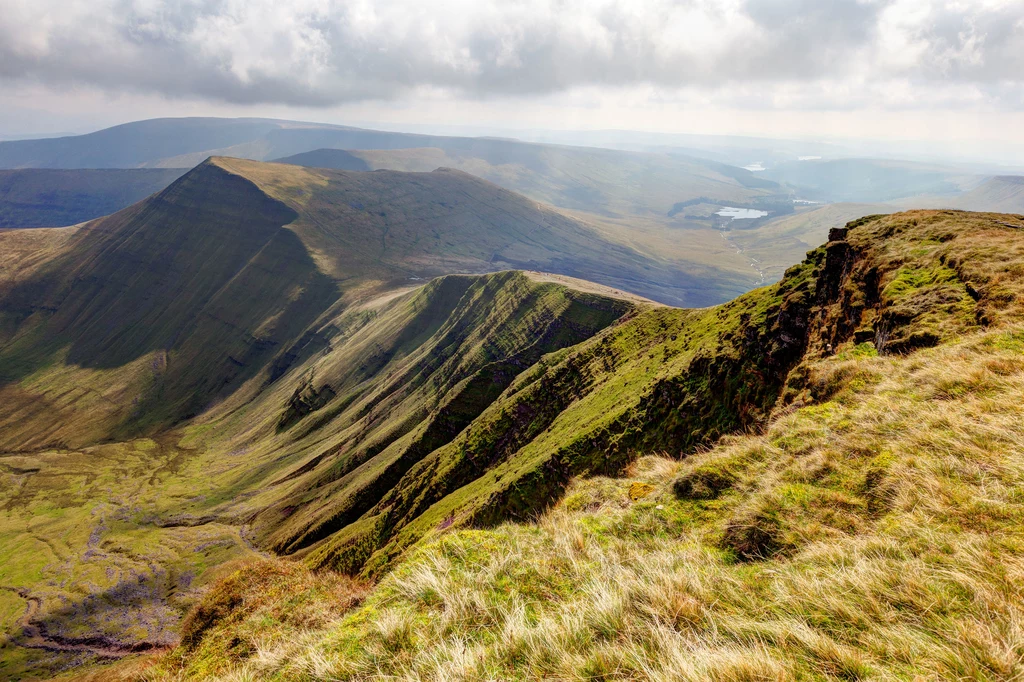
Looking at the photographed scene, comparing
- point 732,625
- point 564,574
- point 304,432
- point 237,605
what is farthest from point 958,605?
point 304,432

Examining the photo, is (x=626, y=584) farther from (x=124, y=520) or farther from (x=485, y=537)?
(x=124, y=520)

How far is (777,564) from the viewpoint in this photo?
22.6ft

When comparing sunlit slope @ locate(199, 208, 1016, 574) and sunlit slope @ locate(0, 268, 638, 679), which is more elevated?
sunlit slope @ locate(199, 208, 1016, 574)

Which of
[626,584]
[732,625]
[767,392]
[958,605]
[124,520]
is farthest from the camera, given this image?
[124,520]

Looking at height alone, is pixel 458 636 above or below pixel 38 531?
above

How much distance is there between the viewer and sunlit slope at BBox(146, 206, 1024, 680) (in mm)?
4742

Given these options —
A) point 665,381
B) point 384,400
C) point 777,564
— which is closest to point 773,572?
point 777,564

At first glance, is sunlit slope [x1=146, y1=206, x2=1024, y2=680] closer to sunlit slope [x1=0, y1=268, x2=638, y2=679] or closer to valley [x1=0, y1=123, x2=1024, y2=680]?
valley [x1=0, y1=123, x2=1024, y2=680]

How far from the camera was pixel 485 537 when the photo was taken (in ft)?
33.2

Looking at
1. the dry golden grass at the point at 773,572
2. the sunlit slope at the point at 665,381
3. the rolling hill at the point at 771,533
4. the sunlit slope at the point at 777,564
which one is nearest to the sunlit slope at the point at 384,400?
the sunlit slope at the point at 665,381

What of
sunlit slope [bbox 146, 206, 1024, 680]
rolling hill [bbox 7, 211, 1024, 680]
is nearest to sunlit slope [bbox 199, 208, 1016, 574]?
rolling hill [bbox 7, 211, 1024, 680]

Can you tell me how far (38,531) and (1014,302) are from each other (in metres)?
199

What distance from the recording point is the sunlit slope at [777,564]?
4.74 metres

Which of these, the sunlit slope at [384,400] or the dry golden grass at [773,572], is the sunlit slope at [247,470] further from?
the dry golden grass at [773,572]
